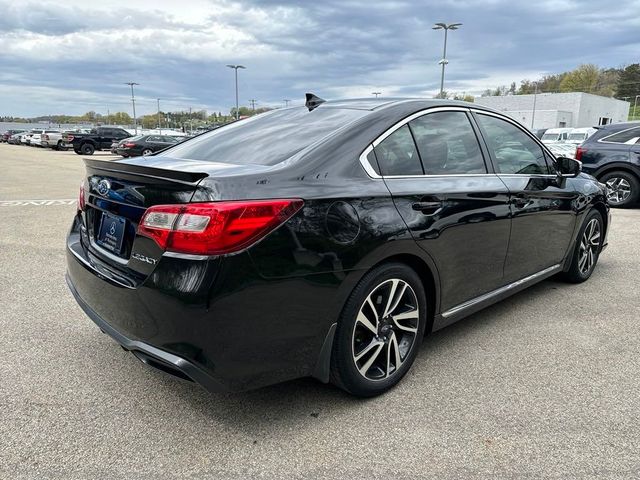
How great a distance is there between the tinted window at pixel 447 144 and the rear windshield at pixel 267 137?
414 millimetres

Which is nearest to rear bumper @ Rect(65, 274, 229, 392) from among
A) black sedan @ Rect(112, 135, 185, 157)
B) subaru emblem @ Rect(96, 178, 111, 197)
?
subaru emblem @ Rect(96, 178, 111, 197)

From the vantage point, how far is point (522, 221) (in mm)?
3641

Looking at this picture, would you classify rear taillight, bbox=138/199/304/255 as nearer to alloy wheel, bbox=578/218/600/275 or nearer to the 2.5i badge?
the 2.5i badge

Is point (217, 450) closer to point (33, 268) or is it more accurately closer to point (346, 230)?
point (346, 230)

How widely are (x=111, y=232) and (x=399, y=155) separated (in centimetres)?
161

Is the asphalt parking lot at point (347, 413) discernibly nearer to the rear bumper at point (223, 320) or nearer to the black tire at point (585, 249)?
the rear bumper at point (223, 320)

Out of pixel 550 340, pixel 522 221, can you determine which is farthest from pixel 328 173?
pixel 550 340

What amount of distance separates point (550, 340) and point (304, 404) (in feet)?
6.36

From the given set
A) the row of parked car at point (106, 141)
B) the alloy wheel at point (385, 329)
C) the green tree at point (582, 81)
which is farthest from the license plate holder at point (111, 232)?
the green tree at point (582, 81)

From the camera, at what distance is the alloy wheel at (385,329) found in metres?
2.65

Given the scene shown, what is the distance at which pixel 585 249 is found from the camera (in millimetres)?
4852

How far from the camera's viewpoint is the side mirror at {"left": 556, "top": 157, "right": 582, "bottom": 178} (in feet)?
13.9

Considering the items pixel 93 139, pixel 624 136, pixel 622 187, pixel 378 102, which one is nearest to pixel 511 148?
pixel 378 102

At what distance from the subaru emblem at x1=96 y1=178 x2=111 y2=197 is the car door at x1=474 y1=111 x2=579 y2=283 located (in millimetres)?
2488
